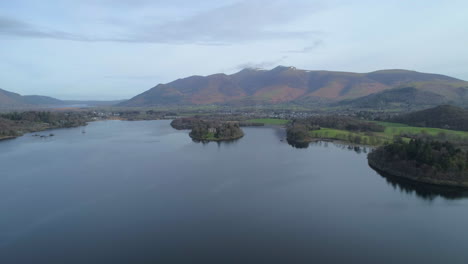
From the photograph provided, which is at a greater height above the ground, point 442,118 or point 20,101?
point 20,101

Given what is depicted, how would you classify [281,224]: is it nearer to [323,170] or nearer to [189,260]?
[189,260]

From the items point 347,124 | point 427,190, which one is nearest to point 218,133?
point 347,124

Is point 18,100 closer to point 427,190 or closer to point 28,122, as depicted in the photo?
point 28,122

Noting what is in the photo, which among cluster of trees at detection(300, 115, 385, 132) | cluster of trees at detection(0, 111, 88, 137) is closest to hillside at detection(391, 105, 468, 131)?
cluster of trees at detection(300, 115, 385, 132)

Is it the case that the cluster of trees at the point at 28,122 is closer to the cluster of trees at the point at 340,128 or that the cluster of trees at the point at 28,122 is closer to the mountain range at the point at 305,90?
the cluster of trees at the point at 340,128

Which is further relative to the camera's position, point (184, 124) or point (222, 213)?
point (184, 124)

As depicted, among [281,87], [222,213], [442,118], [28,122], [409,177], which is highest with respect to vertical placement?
[281,87]

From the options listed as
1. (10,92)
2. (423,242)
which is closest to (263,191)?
(423,242)

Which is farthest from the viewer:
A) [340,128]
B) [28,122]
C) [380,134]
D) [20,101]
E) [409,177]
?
[20,101]
